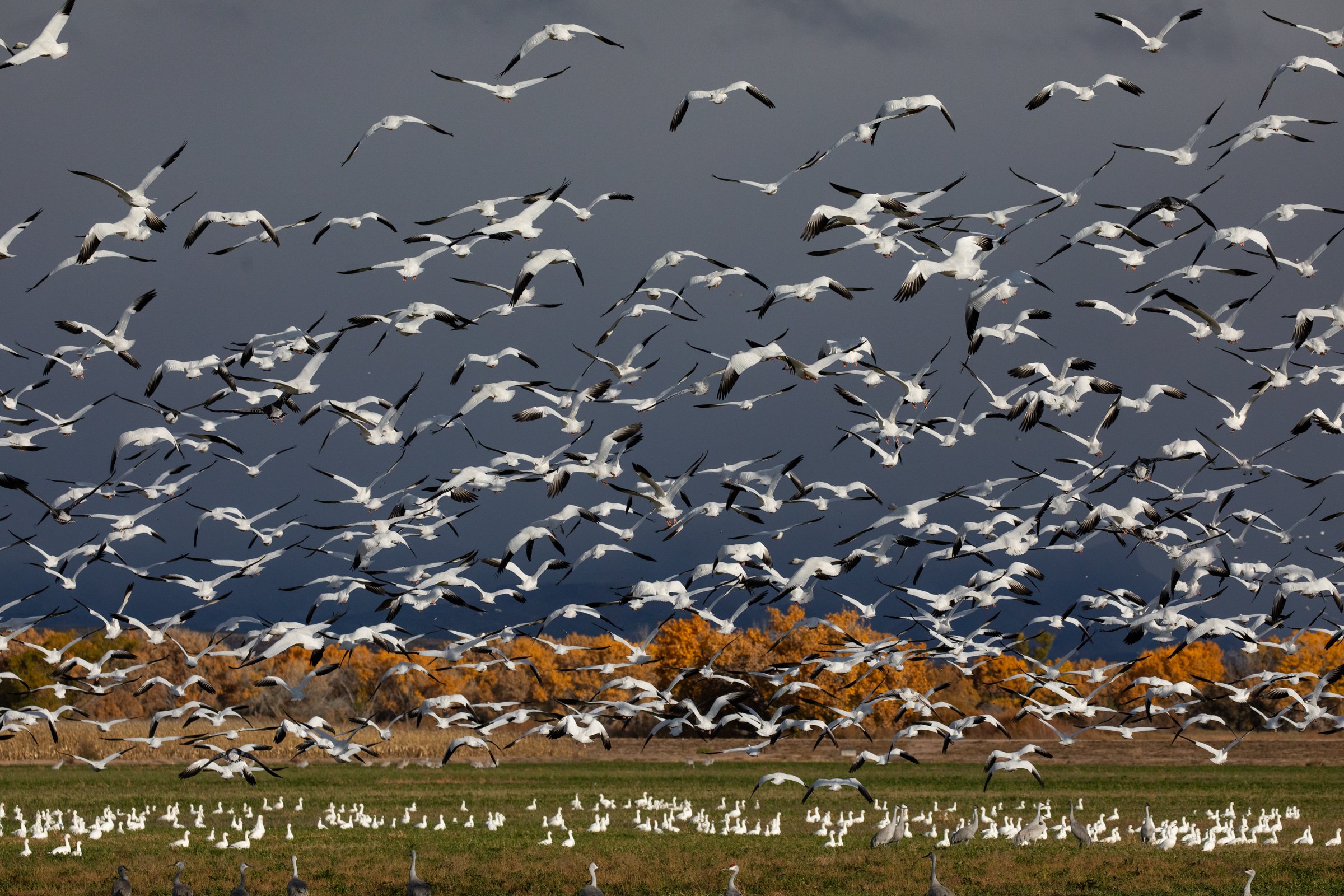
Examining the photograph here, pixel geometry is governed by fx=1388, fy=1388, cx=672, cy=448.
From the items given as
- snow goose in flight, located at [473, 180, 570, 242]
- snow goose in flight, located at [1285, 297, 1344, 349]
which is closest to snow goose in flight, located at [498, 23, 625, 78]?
snow goose in flight, located at [473, 180, 570, 242]

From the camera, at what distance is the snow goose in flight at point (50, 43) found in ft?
58.4

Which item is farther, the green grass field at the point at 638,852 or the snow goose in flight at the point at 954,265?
the green grass field at the point at 638,852

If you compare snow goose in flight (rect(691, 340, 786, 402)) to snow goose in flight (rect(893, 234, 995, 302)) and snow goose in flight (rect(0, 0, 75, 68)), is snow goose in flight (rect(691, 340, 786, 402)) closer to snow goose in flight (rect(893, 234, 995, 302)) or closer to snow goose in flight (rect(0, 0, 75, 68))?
snow goose in flight (rect(893, 234, 995, 302))

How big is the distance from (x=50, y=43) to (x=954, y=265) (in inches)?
502

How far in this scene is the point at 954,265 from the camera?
20.5 metres

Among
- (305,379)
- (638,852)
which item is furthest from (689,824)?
(305,379)

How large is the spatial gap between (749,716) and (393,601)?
24.6ft

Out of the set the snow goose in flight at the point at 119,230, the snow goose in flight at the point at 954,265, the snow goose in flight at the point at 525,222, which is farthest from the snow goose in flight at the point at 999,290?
the snow goose in flight at the point at 119,230

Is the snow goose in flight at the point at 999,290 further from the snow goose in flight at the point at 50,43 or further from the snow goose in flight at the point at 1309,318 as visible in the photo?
the snow goose in flight at the point at 50,43

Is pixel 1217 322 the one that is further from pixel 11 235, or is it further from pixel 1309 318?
pixel 11 235

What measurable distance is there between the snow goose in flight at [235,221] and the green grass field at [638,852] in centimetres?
1075

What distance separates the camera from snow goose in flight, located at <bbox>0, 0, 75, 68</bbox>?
17797 millimetres

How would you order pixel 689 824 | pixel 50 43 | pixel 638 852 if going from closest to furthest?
pixel 50 43 → pixel 638 852 → pixel 689 824

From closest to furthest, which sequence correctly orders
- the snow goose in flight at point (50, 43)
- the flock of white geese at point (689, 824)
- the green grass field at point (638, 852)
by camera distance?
the snow goose in flight at point (50, 43), the green grass field at point (638, 852), the flock of white geese at point (689, 824)
